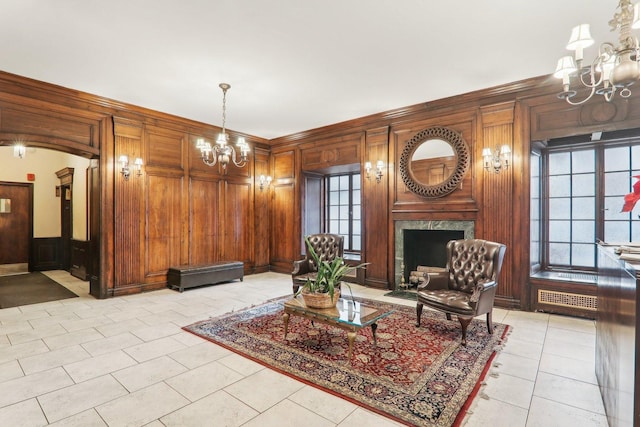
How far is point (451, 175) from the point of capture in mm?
5090

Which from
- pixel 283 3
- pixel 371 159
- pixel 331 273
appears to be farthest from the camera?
pixel 371 159

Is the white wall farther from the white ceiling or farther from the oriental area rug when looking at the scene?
the oriental area rug

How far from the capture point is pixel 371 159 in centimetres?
598

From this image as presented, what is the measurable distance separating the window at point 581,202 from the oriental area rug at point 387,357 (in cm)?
185

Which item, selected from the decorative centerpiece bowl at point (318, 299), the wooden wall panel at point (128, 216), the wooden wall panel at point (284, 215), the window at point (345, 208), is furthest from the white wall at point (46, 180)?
the decorative centerpiece bowl at point (318, 299)

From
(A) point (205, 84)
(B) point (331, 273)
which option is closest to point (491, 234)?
(B) point (331, 273)

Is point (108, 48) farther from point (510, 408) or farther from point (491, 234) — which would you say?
point (491, 234)

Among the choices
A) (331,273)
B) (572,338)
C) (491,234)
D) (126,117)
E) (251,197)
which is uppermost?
(126,117)

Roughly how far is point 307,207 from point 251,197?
4.30 feet

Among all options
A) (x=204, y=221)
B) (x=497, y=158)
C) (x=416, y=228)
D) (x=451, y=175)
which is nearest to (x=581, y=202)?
(x=497, y=158)

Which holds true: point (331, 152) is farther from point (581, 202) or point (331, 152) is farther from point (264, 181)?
point (581, 202)

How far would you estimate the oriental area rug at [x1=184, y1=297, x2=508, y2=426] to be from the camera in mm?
2295

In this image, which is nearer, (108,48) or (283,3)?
(283,3)

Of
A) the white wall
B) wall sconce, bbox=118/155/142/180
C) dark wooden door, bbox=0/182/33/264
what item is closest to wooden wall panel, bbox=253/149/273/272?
wall sconce, bbox=118/155/142/180
